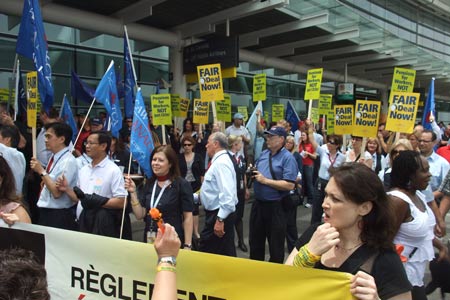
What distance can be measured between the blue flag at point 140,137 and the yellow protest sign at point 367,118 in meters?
3.30

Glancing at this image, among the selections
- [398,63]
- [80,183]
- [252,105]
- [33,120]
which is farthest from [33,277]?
[398,63]

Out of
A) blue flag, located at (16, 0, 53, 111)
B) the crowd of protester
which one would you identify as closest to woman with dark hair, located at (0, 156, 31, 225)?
the crowd of protester

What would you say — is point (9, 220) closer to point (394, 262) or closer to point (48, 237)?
point (48, 237)

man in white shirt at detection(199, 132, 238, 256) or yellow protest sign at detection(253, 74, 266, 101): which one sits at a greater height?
yellow protest sign at detection(253, 74, 266, 101)

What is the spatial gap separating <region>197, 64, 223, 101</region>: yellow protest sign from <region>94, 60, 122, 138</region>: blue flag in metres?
2.68

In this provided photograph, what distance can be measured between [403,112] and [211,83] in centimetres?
371

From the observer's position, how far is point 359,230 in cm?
225

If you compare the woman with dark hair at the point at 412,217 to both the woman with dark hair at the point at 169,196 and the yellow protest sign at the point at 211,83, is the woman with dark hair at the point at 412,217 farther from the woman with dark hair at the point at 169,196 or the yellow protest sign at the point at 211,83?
the yellow protest sign at the point at 211,83

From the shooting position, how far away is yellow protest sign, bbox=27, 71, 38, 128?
17.4 ft

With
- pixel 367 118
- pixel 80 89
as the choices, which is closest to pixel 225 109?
pixel 80 89

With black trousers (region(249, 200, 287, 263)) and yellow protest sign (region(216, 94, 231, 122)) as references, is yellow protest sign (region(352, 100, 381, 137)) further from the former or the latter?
yellow protest sign (region(216, 94, 231, 122))

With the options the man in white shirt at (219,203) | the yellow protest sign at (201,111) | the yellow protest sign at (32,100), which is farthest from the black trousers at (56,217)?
the yellow protest sign at (201,111)

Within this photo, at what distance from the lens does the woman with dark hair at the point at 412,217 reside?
2.99 meters

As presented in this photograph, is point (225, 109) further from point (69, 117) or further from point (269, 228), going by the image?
point (269, 228)
